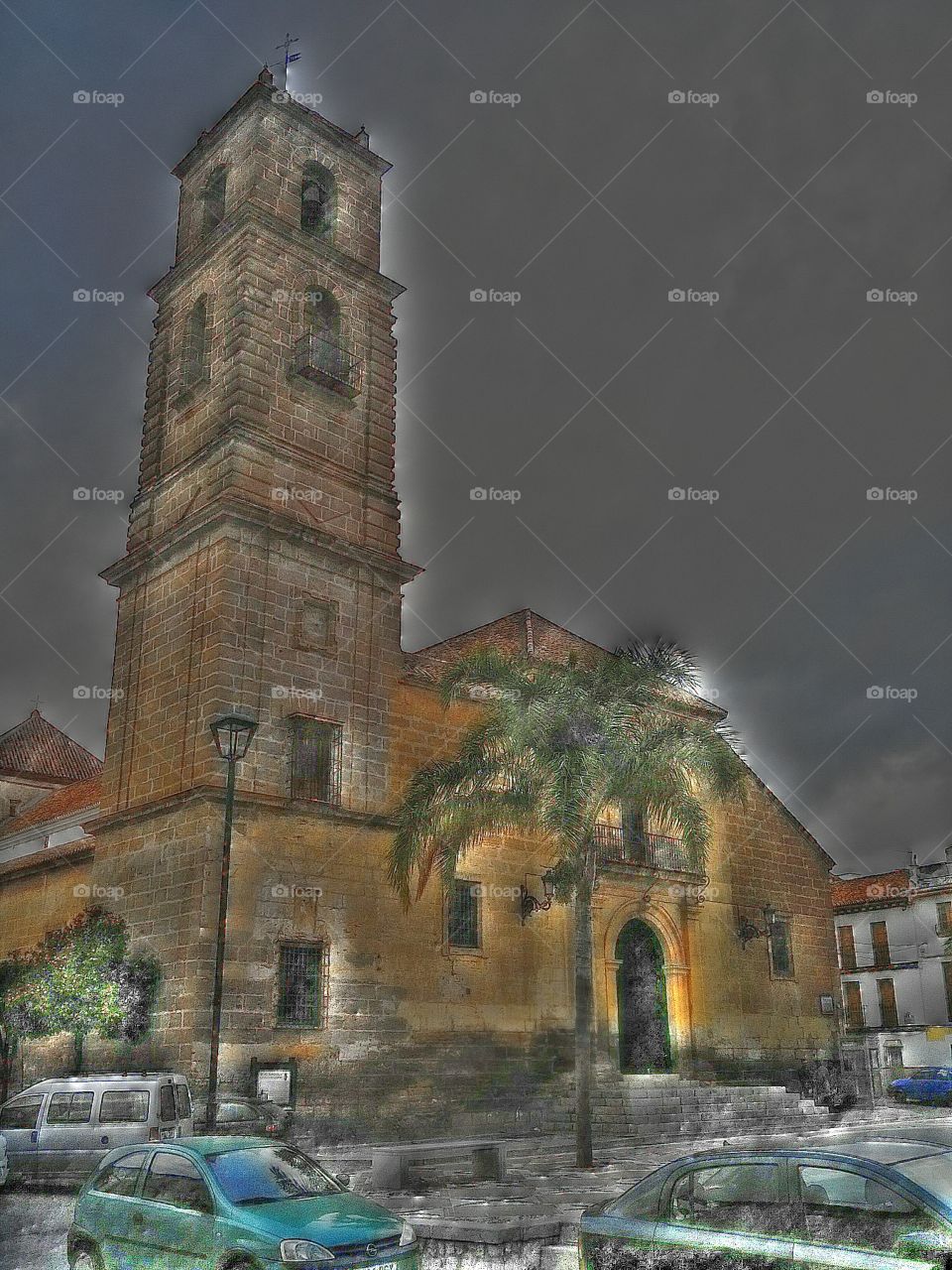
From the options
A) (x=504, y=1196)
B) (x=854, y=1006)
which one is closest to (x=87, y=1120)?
(x=504, y=1196)

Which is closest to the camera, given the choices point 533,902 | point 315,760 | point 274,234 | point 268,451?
point 315,760

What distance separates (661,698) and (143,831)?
9.43 metres

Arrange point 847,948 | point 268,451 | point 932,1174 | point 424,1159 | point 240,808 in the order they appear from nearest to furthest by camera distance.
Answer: point 932,1174 → point 424,1159 → point 240,808 → point 268,451 → point 847,948

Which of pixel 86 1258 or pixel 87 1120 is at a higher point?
pixel 87 1120

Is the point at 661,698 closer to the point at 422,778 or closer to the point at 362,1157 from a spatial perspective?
the point at 422,778

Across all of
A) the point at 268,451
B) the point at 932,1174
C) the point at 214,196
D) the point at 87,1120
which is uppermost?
the point at 214,196

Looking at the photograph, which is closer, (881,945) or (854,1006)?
(881,945)

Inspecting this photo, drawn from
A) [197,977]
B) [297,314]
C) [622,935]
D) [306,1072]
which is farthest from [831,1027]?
[297,314]

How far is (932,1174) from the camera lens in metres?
6.41

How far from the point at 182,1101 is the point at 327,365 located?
49.2 ft

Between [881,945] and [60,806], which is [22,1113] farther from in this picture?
[881,945]

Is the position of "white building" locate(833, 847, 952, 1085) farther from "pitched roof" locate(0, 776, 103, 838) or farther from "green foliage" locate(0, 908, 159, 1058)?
"green foliage" locate(0, 908, 159, 1058)

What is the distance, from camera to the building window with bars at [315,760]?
20.3 m

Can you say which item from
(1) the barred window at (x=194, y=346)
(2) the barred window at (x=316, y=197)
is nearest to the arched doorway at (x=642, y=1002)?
(1) the barred window at (x=194, y=346)
